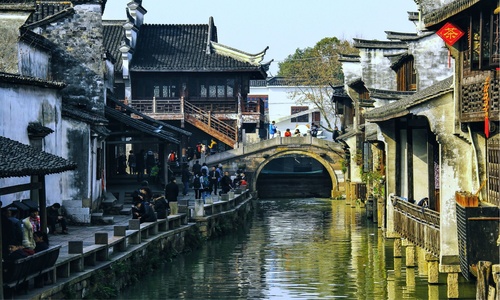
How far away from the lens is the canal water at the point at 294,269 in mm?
24703

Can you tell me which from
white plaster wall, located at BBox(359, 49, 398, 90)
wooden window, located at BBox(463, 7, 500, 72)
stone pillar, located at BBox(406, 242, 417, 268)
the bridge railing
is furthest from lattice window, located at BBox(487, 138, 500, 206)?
the bridge railing

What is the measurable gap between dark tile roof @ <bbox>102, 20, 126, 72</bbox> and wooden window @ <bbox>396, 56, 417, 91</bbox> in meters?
24.0

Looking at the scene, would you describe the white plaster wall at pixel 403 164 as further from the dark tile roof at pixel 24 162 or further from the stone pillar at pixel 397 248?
the dark tile roof at pixel 24 162

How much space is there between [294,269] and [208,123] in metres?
28.8

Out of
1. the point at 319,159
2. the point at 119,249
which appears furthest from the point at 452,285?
the point at 319,159

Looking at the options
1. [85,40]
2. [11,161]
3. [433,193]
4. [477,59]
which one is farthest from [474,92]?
[85,40]

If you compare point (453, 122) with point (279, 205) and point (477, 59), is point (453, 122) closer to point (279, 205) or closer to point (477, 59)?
point (477, 59)

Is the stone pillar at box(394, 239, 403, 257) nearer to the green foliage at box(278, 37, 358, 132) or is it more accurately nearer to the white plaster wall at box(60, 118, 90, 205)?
the white plaster wall at box(60, 118, 90, 205)

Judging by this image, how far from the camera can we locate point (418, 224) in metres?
24.7

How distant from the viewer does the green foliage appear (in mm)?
75812

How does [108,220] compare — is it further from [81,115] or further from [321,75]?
[321,75]

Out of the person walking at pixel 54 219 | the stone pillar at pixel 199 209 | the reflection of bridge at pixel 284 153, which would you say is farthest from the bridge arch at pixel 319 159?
the person walking at pixel 54 219

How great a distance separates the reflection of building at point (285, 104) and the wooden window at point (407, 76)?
127 feet

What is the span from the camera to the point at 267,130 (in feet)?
235
